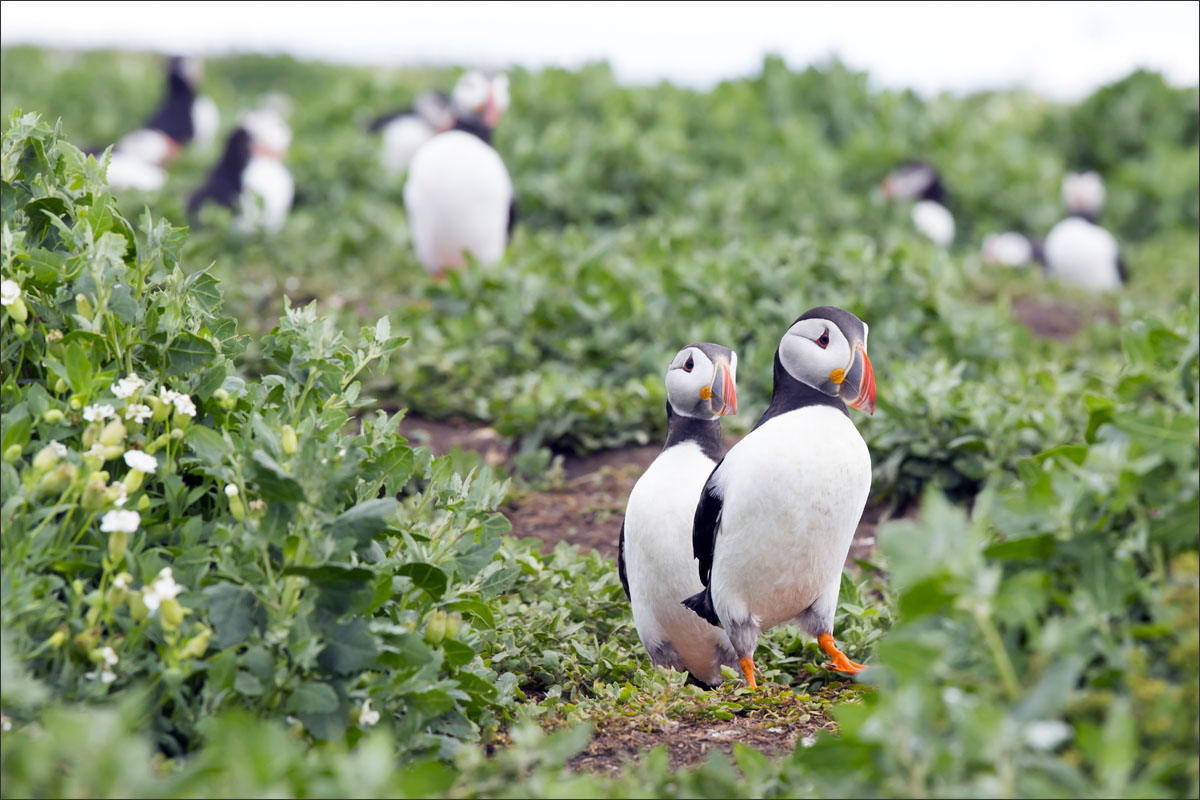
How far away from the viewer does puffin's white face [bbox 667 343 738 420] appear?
377 centimetres

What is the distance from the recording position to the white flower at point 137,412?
2795 millimetres

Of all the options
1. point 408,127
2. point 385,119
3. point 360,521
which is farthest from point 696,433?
point 385,119

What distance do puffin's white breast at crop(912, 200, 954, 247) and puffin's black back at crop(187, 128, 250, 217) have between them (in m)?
5.66

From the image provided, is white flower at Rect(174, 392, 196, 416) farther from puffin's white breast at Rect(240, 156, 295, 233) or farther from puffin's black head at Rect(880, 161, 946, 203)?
puffin's black head at Rect(880, 161, 946, 203)

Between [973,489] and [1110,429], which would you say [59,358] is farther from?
[973,489]

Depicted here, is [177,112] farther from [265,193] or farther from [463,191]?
[463,191]

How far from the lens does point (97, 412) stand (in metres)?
2.76

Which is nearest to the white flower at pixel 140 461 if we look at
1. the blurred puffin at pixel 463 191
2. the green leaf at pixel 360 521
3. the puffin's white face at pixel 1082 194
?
the green leaf at pixel 360 521

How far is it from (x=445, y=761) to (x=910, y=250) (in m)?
6.20

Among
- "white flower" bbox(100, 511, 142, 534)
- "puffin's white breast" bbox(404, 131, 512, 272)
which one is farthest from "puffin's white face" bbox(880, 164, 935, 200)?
"white flower" bbox(100, 511, 142, 534)

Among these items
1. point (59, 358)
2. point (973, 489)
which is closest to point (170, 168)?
point (973, 489)

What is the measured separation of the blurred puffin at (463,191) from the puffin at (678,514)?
4754 mm

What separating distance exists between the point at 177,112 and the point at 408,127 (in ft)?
9.40

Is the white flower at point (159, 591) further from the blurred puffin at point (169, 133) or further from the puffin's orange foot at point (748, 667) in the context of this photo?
the blurred puffin at point (169, 133)
